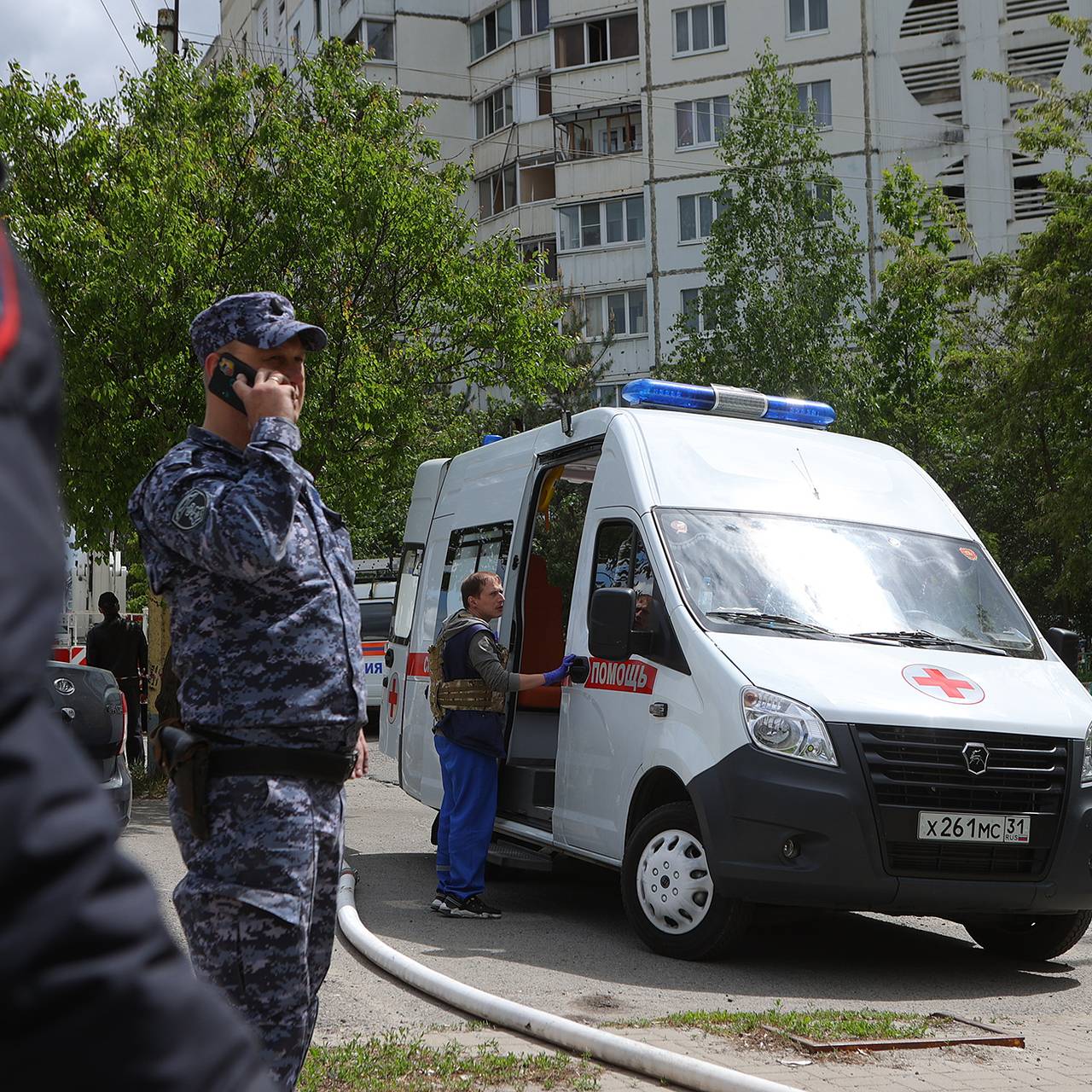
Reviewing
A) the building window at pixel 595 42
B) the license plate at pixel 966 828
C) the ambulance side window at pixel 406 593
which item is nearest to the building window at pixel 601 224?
the building window at pixel 595 42

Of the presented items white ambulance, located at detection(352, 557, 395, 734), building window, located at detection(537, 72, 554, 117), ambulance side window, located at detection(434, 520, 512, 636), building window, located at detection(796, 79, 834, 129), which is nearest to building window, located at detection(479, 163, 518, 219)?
building window, located at detection(537, 72, 554, 117)

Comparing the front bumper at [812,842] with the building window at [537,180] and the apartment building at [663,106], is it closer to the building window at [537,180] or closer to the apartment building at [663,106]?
the apartment building at [663,106]

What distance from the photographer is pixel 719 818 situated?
712cm

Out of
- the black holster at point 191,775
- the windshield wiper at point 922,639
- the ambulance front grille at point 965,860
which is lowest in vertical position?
the ambulance front grille at point 965,860

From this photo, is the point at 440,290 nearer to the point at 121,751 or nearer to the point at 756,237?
the point at 121,751

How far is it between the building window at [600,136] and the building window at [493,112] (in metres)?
2.66

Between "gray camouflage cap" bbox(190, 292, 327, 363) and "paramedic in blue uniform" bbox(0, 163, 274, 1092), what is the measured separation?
2358mm

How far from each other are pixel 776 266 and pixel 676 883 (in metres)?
26.3

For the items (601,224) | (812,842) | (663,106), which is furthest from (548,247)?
(812,842)

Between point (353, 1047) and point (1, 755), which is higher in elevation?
point (1, 755)

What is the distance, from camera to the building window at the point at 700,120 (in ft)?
155

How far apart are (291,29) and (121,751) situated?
180 feet

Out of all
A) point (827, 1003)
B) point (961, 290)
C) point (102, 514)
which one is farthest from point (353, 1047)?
point (961, 290)

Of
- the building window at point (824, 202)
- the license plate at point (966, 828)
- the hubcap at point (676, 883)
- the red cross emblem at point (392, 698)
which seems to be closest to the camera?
A: the license plate at point (966, 828)
